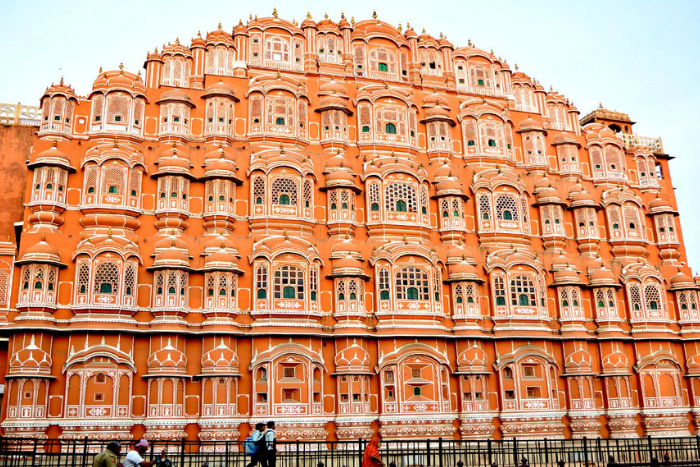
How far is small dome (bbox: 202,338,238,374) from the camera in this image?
27.8 m

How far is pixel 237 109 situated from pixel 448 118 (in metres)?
10.9

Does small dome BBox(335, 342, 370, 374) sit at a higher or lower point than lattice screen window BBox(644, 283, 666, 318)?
lower

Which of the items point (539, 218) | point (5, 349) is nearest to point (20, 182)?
point (5, 349)

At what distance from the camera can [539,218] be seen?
36.0 m

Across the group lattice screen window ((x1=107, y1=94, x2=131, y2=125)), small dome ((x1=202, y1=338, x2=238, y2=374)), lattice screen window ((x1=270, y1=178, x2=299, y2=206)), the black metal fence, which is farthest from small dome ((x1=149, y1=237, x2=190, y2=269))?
the black metal fence

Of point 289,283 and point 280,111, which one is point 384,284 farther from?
point 280,111

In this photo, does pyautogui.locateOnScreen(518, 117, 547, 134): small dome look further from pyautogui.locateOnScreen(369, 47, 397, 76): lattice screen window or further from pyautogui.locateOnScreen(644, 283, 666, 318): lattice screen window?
pyautogui.locateOnScreen(644, 283, 666, 318): lattice screen window

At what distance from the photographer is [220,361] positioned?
27875mm

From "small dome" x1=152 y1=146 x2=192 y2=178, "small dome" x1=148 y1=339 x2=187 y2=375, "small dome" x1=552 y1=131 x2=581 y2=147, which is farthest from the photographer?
"small dome" x1=552 y1=131 x2=581 y2=147

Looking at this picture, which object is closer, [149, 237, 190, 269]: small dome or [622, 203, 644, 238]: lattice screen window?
[149, 237, 190, 269]: small dome

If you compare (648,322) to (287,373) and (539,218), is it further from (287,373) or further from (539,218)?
(287,373)

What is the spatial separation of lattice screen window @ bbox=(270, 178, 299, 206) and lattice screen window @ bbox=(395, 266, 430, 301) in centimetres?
591

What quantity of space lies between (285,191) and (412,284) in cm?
728

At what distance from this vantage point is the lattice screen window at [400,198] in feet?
109
